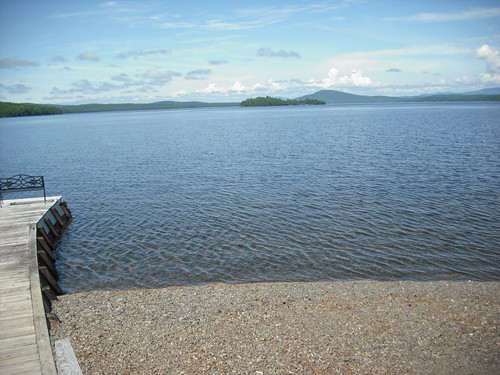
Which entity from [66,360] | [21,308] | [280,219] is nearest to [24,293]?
[21,308]

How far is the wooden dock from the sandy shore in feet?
3.08

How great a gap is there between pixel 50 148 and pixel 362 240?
59422mm

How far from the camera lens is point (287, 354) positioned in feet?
29.6

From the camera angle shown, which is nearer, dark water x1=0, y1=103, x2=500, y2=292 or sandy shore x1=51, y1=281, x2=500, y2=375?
sandy shore x1=51, y1=281, x2=500, y2=375

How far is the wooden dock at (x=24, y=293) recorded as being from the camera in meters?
8.10

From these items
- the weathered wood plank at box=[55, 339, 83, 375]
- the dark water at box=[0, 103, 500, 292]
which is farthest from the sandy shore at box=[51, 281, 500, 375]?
the dark water at box=[0, 103, 500, 292]

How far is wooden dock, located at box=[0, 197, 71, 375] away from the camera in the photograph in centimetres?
810

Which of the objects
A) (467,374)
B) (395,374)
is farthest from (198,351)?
(467,374)

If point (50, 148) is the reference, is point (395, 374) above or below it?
below

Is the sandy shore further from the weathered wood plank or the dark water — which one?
the dark water

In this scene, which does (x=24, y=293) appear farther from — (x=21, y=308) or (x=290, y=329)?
(x=290, y=329)

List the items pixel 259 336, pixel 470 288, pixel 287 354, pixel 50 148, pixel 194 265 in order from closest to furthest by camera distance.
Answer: pixel 287 354 → pixel 259 336 → pixel 470 288 → pixel 194 265 → pixel 50 148

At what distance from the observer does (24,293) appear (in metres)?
11.2

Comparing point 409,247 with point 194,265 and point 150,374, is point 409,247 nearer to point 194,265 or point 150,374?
point 194,265
